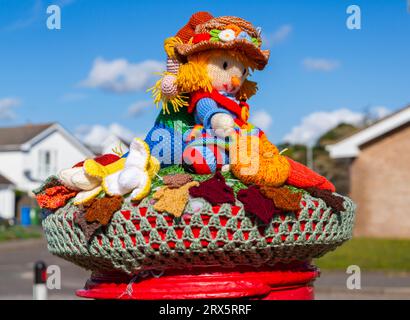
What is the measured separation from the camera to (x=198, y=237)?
2.05 metres

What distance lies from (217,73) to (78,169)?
0.59 meters

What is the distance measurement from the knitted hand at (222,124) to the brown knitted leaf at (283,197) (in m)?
0.31

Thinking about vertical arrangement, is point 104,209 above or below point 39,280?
above

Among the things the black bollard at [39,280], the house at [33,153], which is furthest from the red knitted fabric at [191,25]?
the house at [33,153]

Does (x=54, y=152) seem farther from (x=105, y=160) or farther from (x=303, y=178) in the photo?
(x=303, y=178)

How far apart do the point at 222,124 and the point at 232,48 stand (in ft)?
0.94

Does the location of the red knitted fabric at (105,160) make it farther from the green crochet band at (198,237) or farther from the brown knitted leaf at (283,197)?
the brown knitted leaf at (283,197)

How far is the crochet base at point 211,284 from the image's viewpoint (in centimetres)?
215

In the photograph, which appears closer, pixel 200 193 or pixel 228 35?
pixel 200 193

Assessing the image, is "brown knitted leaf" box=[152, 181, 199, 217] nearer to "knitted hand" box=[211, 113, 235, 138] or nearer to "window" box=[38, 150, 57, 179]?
"knitted hand" box=[211, 113, 235, 138]

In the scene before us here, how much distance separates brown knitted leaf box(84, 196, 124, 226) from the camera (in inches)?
82.5

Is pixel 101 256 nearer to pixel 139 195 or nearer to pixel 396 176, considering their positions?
pixel 139 195

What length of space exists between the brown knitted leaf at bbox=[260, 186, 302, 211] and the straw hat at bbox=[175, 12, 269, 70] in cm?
59

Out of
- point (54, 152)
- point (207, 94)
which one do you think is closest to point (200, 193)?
point (207, 94)
